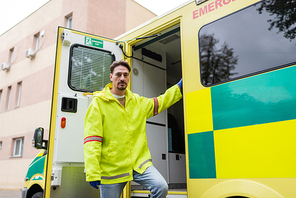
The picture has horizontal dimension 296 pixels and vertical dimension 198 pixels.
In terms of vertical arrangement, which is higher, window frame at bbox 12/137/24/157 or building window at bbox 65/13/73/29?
building window at bbox 65/13/73/29

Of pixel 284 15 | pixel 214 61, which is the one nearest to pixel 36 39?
pixel 214 61

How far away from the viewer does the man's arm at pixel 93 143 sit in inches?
88.2

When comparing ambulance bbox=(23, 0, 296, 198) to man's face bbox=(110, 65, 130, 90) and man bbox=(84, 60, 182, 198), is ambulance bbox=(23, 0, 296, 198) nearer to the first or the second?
man bbox=(84, 60, 182, 198)

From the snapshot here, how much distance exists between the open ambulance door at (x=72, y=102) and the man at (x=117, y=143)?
0.69 m

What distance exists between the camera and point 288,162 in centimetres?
188

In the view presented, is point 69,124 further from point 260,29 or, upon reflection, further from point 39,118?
point 39,118

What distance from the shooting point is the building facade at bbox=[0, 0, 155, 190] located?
11.0 m

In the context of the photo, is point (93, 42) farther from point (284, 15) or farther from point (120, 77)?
point (284, 15)

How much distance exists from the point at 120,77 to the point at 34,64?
11.3 metres

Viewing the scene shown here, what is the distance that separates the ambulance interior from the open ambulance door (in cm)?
51

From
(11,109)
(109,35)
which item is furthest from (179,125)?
(11,109)

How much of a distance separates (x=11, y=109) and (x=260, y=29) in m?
13.4

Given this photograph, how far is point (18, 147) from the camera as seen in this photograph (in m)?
12.8

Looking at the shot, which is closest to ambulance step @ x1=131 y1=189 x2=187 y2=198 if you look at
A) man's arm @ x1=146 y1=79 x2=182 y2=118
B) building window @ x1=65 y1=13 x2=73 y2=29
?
man's arm @ x1=146 y1=79 x2=182 y2=118
